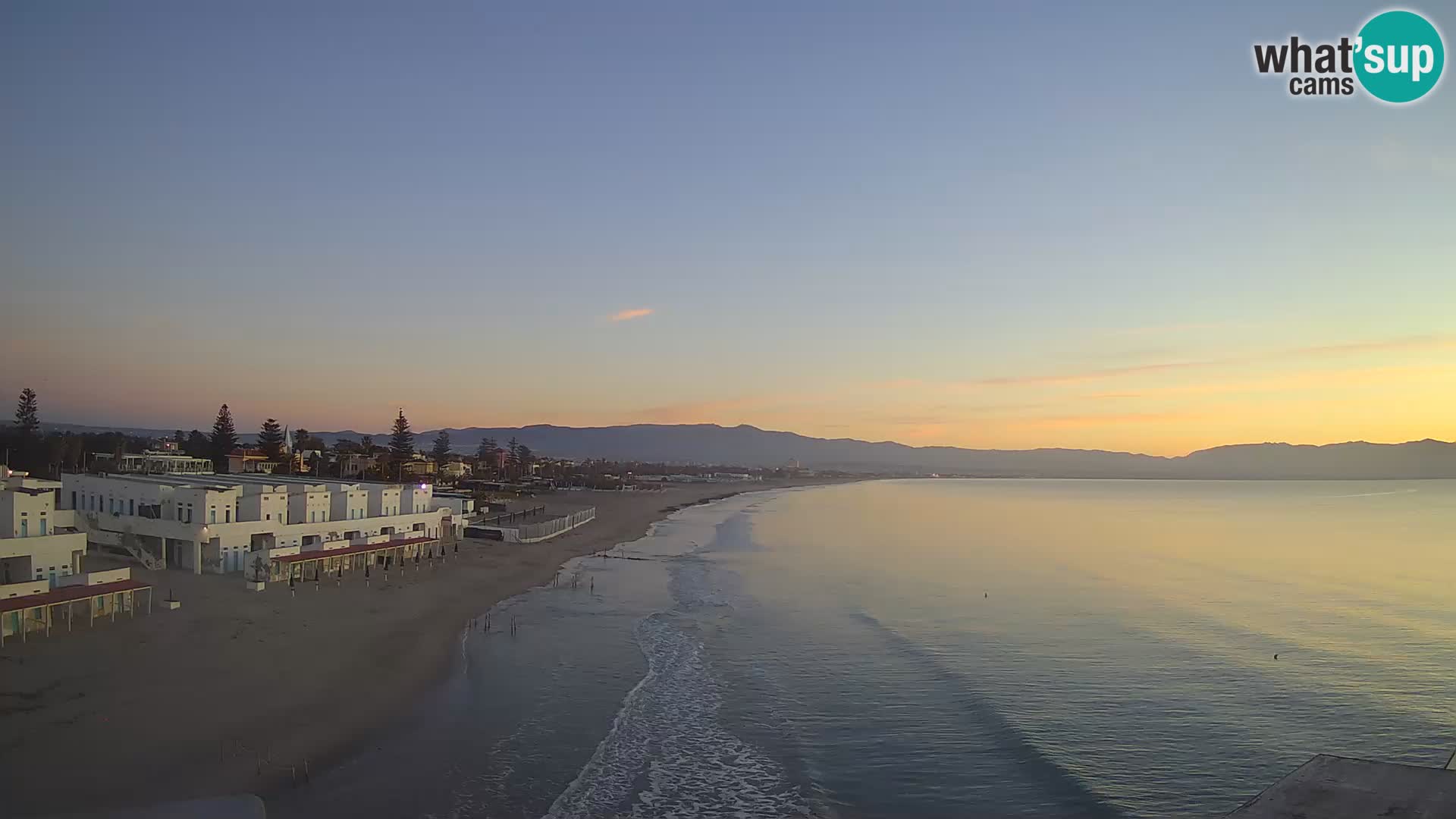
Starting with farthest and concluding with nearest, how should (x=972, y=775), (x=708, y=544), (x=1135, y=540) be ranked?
(x=1135, y=540) → (x=708, y=544) → (x=972, y=775)

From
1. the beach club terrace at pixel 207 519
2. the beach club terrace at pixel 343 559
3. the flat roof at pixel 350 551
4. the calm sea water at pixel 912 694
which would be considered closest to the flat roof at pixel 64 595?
the beach club terrace at pixel 343 559

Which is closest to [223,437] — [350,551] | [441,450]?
[441,450]

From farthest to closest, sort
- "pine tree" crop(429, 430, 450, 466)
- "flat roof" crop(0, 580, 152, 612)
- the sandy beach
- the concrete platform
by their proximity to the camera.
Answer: "pine tree" crop(429, 430, 450, 466)
"flat roof" crop(0, 580, 152, 612)
the sandy beach
the concrete platform

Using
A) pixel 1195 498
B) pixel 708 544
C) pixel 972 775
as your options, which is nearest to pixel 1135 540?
pixel 708 544

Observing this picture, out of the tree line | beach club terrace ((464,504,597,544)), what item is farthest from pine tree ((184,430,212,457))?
beach club terrace ((464,504,597,544))

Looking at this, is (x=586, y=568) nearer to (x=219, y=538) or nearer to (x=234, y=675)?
(x=219, y=538)

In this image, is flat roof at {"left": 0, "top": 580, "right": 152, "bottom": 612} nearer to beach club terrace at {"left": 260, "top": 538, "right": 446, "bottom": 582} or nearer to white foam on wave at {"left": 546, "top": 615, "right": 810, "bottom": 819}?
beach club terrace at {"left": 260, "top": 538, "right": 446, "bottom": 582}
